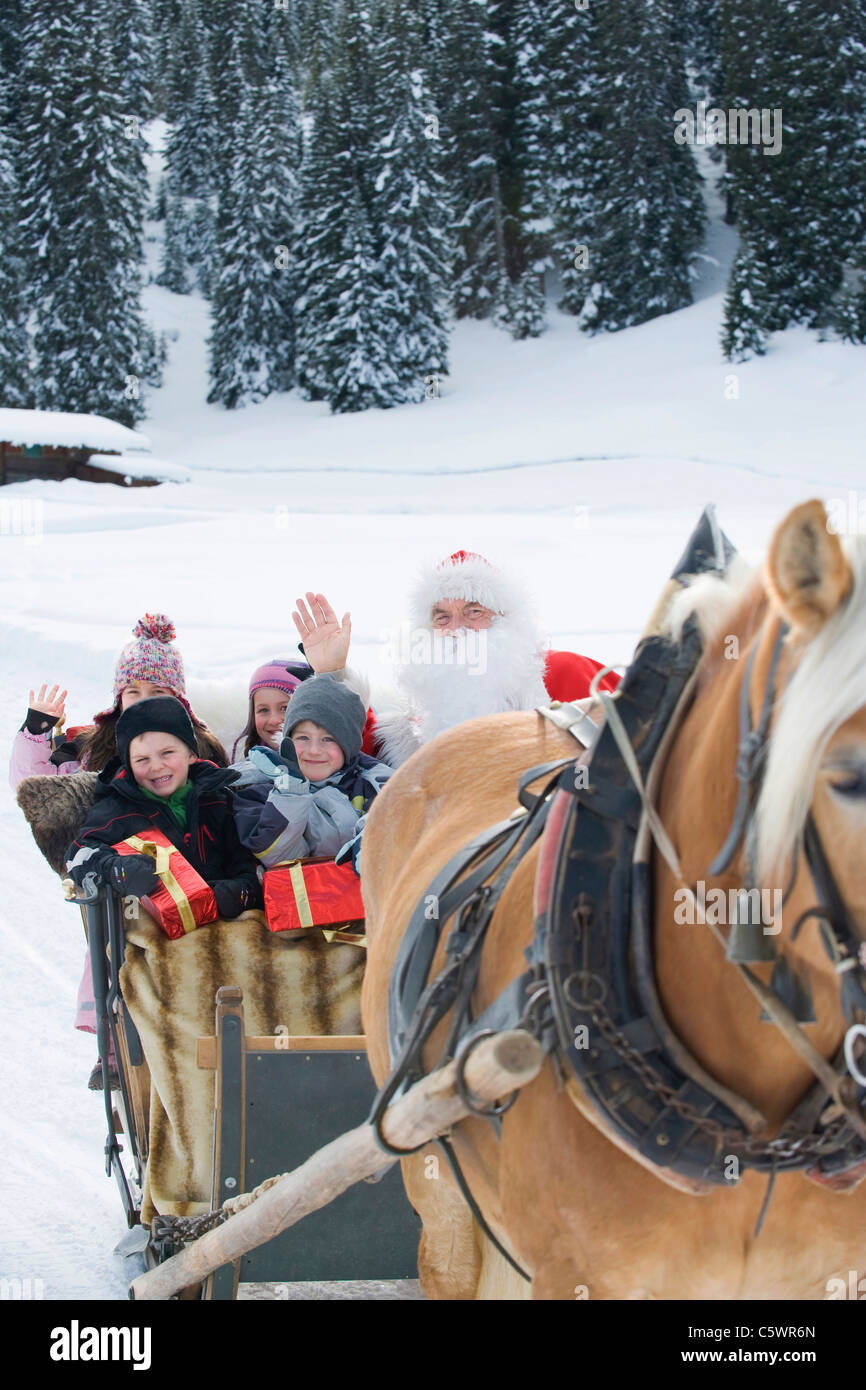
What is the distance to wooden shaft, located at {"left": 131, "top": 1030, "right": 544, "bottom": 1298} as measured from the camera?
1649 mm

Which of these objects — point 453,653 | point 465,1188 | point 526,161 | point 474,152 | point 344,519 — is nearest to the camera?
point 465,1188

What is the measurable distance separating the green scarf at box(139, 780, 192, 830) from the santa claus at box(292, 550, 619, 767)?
2.22 ft

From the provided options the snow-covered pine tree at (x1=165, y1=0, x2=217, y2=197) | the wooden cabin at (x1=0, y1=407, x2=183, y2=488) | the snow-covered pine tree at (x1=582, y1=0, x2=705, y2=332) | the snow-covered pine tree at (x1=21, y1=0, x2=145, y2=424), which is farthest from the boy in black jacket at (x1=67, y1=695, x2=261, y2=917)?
the snow-covered pine tree at (x1=165, y1=0, x2=217, y2=197)

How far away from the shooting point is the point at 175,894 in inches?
123

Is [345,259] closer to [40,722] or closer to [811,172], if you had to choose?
[811,172]

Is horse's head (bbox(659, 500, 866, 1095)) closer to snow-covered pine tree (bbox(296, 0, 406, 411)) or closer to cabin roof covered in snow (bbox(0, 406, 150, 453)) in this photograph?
cabin roof covered in snow (bbox(0, 406, 150, 453))

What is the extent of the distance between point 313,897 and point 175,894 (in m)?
0.35

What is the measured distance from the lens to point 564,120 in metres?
31.6

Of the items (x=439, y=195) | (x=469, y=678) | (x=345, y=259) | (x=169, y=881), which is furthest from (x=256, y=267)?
(x=169, y=881)

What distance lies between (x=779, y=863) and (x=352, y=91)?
32.8 metres

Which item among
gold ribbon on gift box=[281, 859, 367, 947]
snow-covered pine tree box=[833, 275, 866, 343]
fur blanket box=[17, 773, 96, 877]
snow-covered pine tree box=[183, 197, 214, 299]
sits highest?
snow-covered pine tree box=[183, 197, 214, 299]

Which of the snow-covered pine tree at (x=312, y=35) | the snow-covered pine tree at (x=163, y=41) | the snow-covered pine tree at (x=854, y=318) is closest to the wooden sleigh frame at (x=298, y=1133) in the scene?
the snow-covered pine tree at (x=854, y=318)
